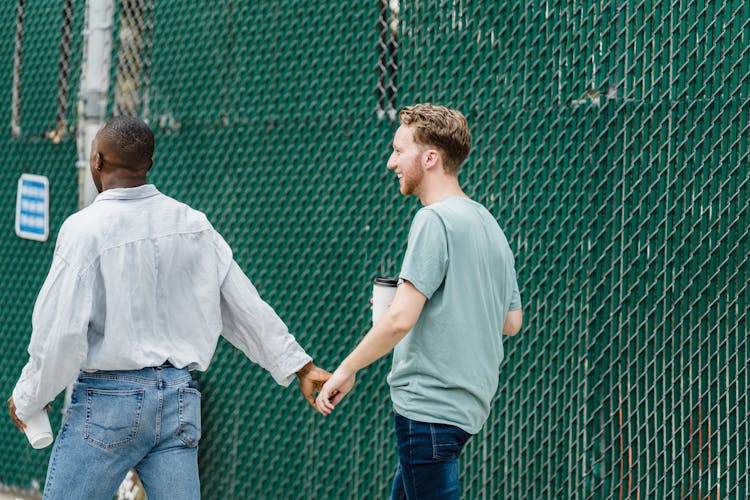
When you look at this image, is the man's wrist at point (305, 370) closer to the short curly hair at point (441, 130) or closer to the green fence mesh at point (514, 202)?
the short curly hair at point (441, 130)

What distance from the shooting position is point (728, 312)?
167 inches

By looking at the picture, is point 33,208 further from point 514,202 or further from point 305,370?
point 305,370

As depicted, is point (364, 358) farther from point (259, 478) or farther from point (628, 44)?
point (259, 478)

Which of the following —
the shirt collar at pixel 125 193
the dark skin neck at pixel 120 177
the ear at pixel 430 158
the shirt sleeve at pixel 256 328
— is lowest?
the shirt sleeve at pixel 256 328

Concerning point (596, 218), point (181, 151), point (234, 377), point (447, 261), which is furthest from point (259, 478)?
point (447, 261)

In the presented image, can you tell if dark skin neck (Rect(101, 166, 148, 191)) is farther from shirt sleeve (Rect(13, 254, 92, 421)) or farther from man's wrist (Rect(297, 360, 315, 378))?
man's wrist (Rect(297, 360, 315, 378))

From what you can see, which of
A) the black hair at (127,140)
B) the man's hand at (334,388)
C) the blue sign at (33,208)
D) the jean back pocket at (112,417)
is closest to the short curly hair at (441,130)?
the man's hand at (334,388)

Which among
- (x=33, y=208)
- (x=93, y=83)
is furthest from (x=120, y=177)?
(x=33, y=208)

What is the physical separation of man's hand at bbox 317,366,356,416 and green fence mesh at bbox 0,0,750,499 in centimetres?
158

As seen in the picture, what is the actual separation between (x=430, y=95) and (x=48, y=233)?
315 centimetres

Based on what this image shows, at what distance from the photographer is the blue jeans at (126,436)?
10.2ft

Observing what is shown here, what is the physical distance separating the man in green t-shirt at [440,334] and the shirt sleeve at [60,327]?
0.89m

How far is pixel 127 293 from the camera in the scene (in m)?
3.16

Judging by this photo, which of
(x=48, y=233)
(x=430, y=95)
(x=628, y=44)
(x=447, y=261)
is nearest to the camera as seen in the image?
(x=447, y=261)
